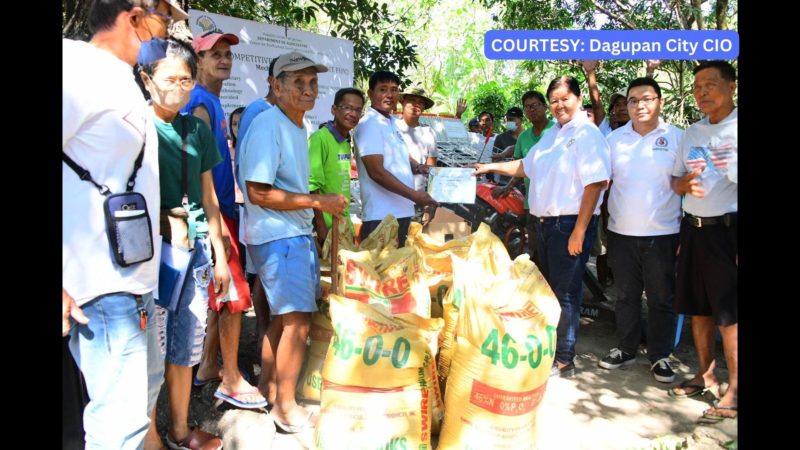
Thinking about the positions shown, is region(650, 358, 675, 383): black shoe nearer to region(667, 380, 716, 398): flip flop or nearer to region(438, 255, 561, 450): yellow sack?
region(667, 380, 716, 398): flip flop

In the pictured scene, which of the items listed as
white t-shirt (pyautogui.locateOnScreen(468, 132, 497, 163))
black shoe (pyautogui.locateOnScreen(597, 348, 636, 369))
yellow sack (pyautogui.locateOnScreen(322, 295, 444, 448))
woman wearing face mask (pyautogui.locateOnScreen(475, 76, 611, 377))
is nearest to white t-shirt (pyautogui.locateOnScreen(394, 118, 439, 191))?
white t-shirt (pyautogui.locateOnScreen(468, 132, 497, 163))

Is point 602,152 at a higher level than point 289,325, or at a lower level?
higher

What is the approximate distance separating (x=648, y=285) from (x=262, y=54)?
360 centimetres

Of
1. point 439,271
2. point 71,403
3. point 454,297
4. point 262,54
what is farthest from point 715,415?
point 262,54

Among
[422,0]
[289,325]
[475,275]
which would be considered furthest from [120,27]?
[422,0]

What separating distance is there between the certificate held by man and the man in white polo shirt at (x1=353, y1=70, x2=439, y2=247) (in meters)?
0.16

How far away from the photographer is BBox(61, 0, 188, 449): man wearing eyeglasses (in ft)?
5.63

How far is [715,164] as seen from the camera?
3223mm

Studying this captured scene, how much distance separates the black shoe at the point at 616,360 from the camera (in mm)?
4008

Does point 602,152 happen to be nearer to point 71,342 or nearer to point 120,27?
point 120,27

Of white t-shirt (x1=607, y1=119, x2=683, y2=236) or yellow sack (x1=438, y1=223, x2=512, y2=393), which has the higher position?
white t-shirt (x1=607, y1=119, x2=683, y2=236)

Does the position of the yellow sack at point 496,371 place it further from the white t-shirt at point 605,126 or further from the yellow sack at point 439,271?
the white t-shirt at point 605,126

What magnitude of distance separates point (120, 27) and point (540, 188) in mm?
2774

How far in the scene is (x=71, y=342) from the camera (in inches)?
71.5
